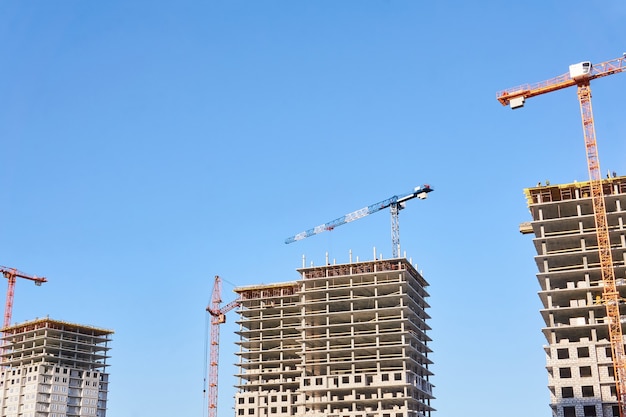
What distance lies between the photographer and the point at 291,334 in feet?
647

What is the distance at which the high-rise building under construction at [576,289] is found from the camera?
13588 cm

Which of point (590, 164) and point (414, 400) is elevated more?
point (590, 164)

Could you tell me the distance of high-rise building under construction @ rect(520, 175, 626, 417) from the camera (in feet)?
446

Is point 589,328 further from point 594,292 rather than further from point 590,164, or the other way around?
point 590,164

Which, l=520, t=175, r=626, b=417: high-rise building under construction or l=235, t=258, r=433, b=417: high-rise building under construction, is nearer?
l=520, t=175, r=626, b=417: high-rise building under construction

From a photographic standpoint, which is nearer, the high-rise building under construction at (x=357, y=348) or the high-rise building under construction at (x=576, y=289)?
the high-rise building under construction at (x=576, y=289)

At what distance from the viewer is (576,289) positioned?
14250cm

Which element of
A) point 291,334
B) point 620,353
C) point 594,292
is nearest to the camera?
point 620,353

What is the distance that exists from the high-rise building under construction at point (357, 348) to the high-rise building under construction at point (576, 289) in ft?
118

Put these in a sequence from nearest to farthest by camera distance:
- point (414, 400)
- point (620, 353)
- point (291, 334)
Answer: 1. point (620, 353)
2. point (414, 400)
3. point (291, 334)

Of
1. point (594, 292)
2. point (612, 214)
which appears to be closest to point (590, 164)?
point (612, 214)

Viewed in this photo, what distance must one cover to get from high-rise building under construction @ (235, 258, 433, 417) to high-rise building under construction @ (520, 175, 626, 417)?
35896mm

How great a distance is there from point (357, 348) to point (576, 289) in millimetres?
50164

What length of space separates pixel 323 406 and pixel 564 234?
2404 inches
